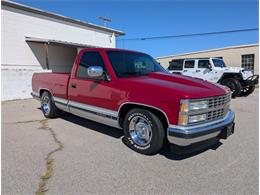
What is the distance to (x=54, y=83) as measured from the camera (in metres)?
5.94

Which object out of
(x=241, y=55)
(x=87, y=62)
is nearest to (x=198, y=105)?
(x=87, y=62)

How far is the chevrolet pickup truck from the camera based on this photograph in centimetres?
333

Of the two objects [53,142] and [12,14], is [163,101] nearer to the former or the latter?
[53,142]

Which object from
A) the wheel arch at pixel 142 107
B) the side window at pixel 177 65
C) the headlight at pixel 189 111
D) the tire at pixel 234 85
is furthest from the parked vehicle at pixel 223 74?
the headlight at pixel 189 111

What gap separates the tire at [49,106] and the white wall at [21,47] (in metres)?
5.42

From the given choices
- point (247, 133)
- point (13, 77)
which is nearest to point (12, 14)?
point (13, 77)

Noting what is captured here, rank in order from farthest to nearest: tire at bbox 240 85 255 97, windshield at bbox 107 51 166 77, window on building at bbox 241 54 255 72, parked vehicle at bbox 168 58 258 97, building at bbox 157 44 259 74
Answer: window on building at bbox 241 54 255 72 → building at bbox 157 44 259 74 → tire at bbox 240 85 255 97 → parked vehicle at bbox 168 58 258 97 → windshield at bbox 107 51 166 77

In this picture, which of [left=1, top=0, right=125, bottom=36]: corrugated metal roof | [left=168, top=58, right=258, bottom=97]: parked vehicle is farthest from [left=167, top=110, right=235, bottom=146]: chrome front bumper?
[left=1, top=0, right=125, bottom=36]: corrugated metal roof

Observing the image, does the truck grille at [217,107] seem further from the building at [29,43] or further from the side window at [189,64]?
the building at [29,43]

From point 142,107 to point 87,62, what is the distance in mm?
1933

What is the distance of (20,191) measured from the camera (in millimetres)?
2783

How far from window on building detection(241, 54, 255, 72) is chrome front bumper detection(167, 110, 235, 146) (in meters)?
18.4

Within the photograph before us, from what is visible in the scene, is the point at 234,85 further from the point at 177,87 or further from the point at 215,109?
the point at 177,87

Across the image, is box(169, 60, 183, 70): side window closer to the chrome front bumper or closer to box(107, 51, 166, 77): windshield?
box(107, 51, 166, 77): windshield
